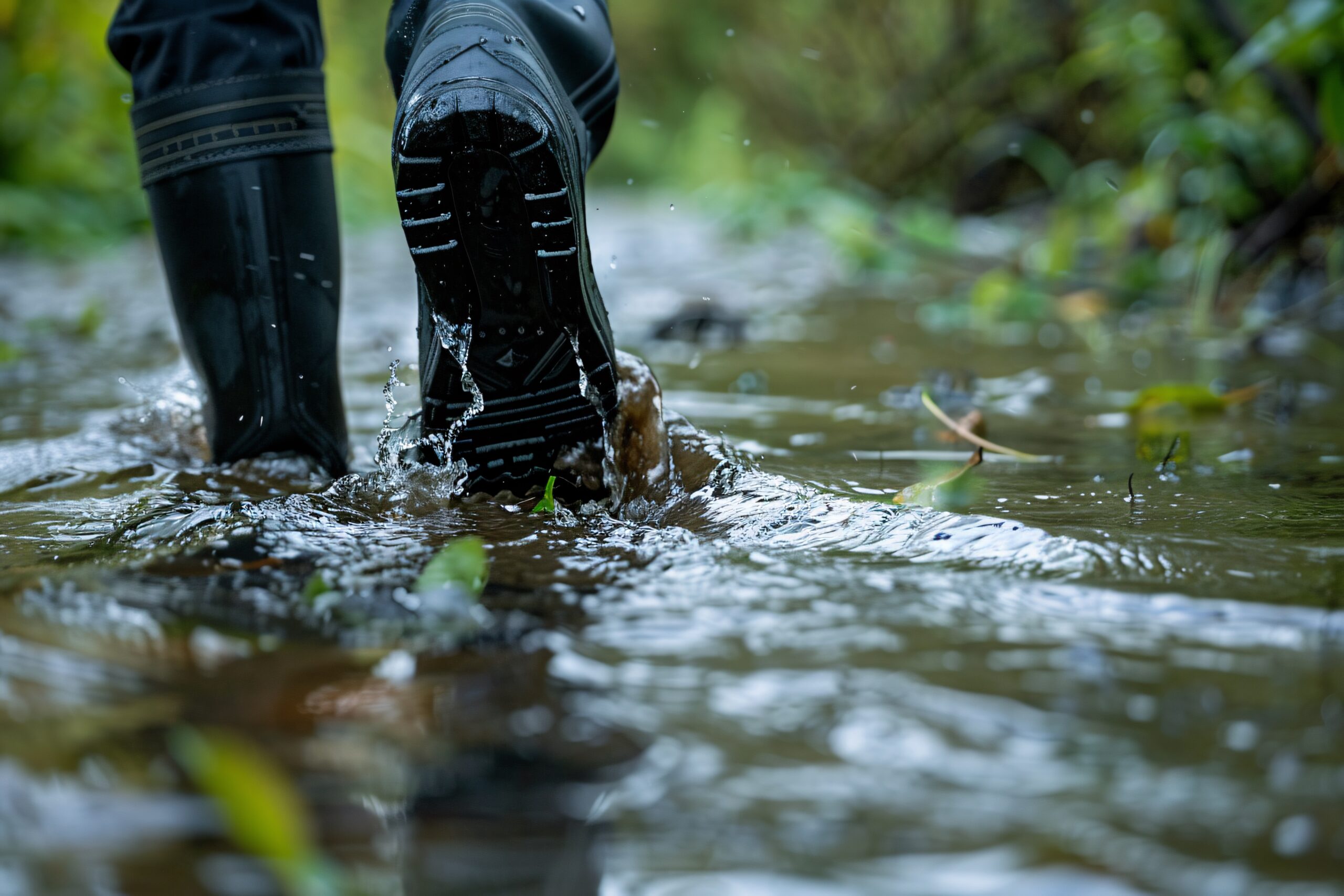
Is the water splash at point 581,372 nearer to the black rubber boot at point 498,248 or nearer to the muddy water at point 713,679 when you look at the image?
the black rubber boot at point 498,248

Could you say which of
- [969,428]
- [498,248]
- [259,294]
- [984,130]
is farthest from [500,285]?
[984,130]

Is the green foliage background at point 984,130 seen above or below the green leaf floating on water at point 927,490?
above

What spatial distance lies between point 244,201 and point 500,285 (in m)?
0.42

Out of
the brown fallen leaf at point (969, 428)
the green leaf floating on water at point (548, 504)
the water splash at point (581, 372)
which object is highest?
the water splash at point (581, 372)

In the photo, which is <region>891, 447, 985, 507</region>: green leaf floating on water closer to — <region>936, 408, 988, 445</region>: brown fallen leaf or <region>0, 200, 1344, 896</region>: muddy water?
<region>0, 200, 1344, 896</region>: muddy water

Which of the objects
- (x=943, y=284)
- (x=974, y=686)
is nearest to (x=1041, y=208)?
(x=943, y=284)

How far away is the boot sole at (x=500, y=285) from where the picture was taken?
1.18 m

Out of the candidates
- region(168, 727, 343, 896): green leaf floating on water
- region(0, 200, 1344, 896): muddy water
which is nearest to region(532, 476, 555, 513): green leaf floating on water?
region(0, 200, 1344, 896): muddy water

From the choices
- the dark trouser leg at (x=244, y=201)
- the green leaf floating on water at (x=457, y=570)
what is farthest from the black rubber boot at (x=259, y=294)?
the green leaf floating on water at (x=457, y=570)

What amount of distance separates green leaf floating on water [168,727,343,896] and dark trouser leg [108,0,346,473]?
2.75 ft

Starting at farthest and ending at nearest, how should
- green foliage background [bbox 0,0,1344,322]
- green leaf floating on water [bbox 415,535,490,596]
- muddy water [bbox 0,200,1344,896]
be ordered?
green foliage background [bbox 0,0,1344,322]
green leaf floating on water [bbox 415,535,490,596]
muddy water [bbox 0,200,1344,896]

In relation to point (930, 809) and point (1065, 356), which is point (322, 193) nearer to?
point (930, 809)

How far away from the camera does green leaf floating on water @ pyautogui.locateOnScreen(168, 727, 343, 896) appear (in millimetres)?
483

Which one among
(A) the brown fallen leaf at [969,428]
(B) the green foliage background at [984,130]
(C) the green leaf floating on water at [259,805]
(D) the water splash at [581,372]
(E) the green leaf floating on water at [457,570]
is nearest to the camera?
(C) the green leaf floating on water at [259,805]
